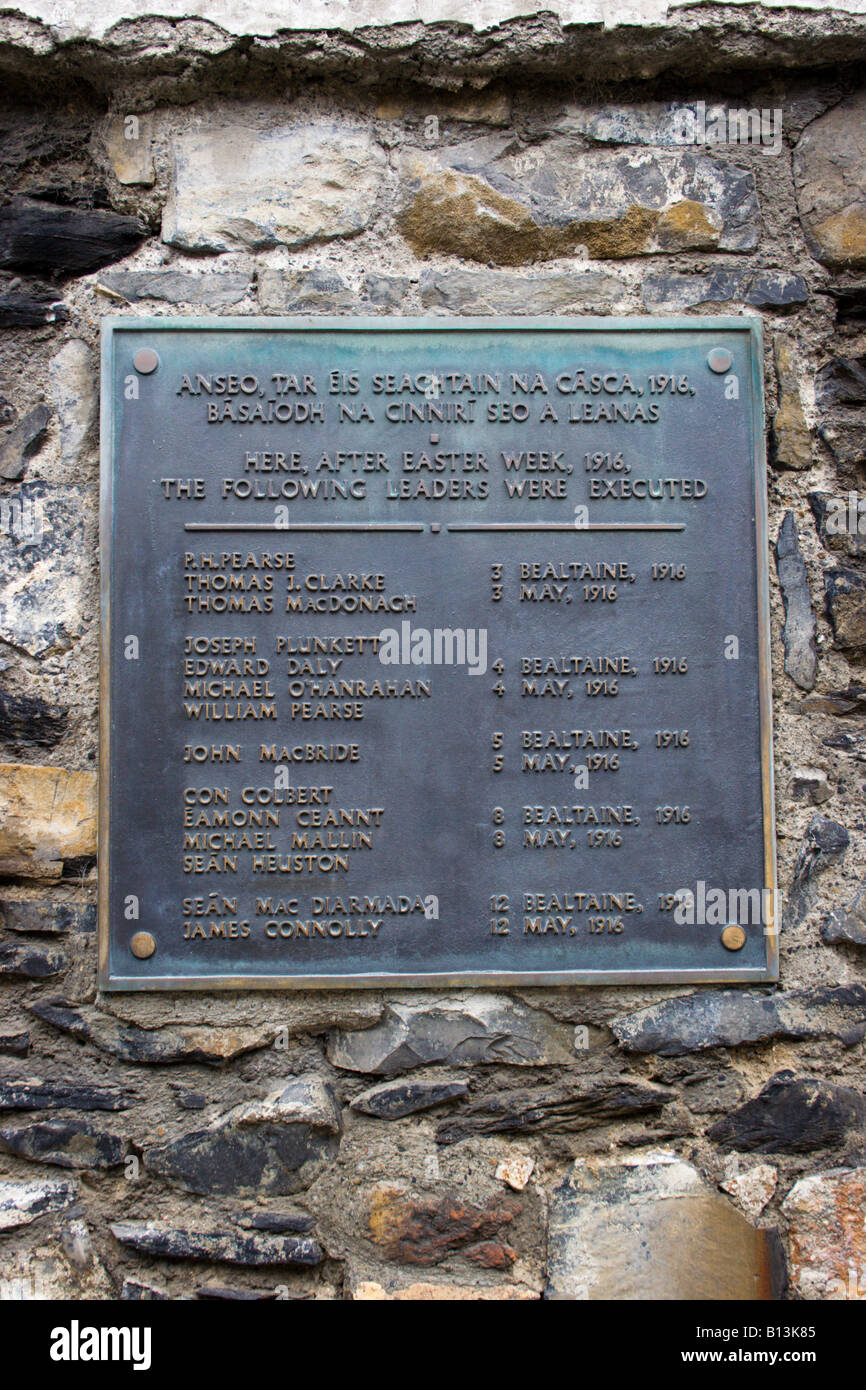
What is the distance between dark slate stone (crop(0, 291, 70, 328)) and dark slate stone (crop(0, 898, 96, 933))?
1456 millimetres

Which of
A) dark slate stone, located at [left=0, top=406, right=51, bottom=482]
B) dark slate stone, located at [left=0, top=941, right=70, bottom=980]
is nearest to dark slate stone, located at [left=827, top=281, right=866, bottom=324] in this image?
dark slate stone, located at [left=0, top=406, right=51, bottom=482]

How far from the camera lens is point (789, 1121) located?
2379 millimetres

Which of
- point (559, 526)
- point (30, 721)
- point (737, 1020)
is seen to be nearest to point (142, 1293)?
point (30, 721)

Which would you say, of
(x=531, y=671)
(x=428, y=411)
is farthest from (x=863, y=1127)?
(x=428, y=411)

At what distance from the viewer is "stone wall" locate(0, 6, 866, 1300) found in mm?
2314

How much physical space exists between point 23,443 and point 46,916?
1.18m

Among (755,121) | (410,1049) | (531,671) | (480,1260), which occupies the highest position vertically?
(755,121)

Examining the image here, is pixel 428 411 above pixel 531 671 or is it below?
above

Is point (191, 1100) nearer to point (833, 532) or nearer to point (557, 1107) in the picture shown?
point (557, 1107)

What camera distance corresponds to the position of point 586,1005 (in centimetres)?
240

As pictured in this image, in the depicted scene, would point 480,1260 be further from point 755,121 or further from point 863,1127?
point 755,121

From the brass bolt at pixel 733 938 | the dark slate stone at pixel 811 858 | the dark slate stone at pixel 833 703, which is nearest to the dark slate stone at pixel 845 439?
the dark slate stone at pixel 833 703

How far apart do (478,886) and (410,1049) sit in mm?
414

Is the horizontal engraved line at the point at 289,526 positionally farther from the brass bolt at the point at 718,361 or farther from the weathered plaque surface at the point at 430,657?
the brass bolt at the point at 718,361
